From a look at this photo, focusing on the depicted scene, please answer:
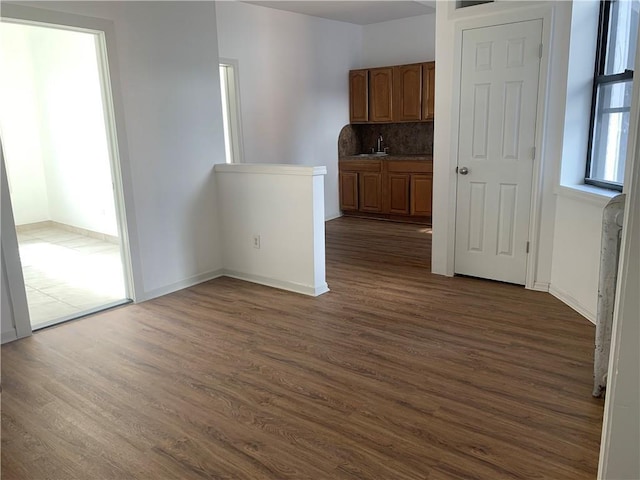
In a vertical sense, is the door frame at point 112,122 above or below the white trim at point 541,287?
above

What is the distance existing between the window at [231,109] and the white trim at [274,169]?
4.33 feet

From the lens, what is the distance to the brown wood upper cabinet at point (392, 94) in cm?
657

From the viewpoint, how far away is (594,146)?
142 inches

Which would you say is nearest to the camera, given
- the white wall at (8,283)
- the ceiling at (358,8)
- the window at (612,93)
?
the white wall at (8,283)

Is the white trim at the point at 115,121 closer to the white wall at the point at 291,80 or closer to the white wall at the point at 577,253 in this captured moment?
the white wall at the point at 291,80

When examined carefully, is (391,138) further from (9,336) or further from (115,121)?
(9,336)

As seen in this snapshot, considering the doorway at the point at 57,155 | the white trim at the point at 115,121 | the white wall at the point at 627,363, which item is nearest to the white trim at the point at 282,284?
the white trim at the point at 115,121

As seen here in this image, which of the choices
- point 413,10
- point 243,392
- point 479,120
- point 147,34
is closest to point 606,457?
point 243,392

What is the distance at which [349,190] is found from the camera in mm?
7340

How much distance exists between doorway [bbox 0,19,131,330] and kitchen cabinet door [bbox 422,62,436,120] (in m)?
3.98

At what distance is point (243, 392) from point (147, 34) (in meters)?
2.75

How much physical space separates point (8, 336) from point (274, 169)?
2.18m

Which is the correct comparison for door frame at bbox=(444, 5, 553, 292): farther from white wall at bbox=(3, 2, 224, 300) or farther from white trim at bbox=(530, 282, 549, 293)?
white wall at bbox=(3, 2, 224, 300)

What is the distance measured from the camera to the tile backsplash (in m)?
7.16
